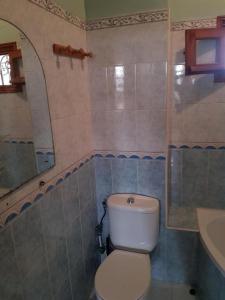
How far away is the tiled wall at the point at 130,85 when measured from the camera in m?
1.64

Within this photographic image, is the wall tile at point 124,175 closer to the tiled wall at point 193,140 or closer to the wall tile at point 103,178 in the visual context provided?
the wall tile at point 103,178

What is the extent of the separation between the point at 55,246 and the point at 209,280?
3.54 ft

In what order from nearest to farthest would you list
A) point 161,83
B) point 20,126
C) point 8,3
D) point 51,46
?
point 8,3 → point 20,126 → point 51,46 → point 161,83

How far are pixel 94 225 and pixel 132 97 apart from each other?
43.4 inches

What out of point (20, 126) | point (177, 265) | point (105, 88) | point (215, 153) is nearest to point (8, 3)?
point (20, 126)

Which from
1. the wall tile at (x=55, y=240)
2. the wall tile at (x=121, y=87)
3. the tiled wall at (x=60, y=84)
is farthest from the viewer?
the wall tile at (x=121, y=87)

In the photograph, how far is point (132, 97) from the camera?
1.74 meters

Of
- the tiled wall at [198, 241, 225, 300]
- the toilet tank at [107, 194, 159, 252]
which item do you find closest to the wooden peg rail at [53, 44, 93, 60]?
the toilet tank at [107, 194, 159, 252]

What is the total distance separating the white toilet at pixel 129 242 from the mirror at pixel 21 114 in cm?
76

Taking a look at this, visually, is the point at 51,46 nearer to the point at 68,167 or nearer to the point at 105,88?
the point at 105,88

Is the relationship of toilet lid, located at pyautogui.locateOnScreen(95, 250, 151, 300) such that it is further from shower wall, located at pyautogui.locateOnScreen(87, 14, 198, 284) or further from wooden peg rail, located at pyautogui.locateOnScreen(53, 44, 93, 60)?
wooden peg rail, located at pyautogui.locateOnScreen(53, 44, 93, 60)

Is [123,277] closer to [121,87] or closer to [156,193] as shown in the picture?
[156,193]

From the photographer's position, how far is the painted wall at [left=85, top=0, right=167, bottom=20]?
1575mm

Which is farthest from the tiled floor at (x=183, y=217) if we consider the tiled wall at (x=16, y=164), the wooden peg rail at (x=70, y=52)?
the wooden peg rail at (x=70, y=52)
